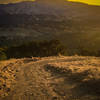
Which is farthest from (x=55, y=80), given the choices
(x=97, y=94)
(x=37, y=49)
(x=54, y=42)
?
(x=54, y=42)

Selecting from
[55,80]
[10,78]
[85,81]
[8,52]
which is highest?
[85,81]

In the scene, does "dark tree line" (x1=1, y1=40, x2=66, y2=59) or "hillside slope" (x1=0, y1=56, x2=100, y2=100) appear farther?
"dark tree line" (x1=1, y1=40, x2=66, y2=59)

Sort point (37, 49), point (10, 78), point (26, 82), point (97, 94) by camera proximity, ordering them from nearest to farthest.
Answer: point (97, 94)
point (26, 82)
point (10, 78)
point (37, 49)

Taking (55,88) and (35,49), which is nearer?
(55,88)

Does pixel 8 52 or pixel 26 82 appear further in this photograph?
pixel 8 52

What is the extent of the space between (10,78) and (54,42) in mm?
23809

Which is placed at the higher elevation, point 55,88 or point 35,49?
point 55,88

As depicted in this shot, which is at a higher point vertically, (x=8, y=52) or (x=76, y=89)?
(x=76, y=89)

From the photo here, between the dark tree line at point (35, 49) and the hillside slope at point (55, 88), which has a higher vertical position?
the hillside slope at point (55, 88)

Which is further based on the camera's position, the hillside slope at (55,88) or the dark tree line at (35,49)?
the dark tree line at (35,49)

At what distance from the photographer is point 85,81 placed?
22.7 feet

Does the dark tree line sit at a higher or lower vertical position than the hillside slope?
lower

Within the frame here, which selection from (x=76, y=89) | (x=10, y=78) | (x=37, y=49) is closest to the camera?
(x=76, y=89)

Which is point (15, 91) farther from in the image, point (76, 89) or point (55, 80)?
point (76, 89)
